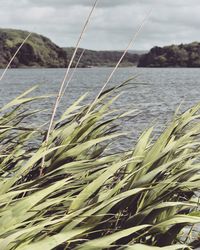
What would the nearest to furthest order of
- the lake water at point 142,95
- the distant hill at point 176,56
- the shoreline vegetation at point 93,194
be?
1. the shoreline vegetation at point 93,194
2. the lake water at point 142,95
3. the distant hill at point 176,56

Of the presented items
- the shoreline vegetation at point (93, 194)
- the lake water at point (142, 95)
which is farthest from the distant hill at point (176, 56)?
the shoreline vegetation at point (93, 194)

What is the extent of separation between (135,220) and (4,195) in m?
0.74

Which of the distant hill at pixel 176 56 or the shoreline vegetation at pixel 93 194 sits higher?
A: the distant hill at pixel 176 56

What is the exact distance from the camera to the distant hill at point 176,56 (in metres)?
177

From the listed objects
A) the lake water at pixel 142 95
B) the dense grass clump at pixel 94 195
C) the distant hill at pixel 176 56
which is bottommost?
the lake water at pixel 142 95

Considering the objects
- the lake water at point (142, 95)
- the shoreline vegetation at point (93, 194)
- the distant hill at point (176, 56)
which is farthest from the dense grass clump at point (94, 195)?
the distant hill at point (176, 56)

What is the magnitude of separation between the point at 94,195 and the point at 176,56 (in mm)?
183062

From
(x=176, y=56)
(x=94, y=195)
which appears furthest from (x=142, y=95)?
(x=176, y=56)

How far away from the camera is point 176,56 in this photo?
18312 centimetres

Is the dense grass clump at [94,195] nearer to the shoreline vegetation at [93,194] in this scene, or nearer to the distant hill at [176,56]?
the shoreline vegetation at [93,194]

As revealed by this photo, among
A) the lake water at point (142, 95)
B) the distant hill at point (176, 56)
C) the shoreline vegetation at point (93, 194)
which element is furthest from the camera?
the distant hill at point (176, 56)

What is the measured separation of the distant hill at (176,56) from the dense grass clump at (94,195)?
17251cm

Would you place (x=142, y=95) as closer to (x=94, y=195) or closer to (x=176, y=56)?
(x=94, y=195)

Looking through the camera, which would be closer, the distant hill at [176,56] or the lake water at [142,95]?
the lake water at [142,95]
